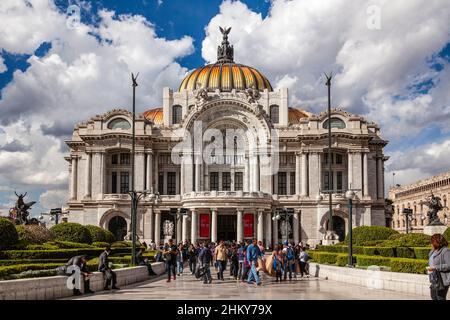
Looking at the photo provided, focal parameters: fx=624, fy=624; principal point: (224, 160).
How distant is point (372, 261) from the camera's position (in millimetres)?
32000

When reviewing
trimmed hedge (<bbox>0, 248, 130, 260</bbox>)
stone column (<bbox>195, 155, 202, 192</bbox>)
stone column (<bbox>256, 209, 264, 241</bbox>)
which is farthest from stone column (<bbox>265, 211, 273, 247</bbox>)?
trimmed hedge (<bbox>0, 248, 130, 260</bbox>)

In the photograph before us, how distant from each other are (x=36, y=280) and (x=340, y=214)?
62.3 m

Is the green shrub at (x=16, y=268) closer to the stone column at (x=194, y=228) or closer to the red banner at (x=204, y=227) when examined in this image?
the stone column at (x=194, y=228)

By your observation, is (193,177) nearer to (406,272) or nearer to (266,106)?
(266,106)

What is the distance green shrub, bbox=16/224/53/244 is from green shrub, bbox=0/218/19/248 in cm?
370

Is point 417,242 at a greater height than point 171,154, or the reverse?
point 171,154

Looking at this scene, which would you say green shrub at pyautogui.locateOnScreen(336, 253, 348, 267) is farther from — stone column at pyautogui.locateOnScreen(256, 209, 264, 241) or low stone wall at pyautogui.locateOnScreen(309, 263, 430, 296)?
stone column at pyautogui.locateOnScreen(256, 209, 264, 241)

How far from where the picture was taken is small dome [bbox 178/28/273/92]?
9275cm

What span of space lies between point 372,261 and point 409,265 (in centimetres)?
495

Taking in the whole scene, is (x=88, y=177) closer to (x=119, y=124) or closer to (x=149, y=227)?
(x=119, y=124)

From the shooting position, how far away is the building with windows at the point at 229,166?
262ft

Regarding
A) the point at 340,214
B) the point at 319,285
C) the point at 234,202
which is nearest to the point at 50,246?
the point at 319,285

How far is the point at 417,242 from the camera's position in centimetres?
4172

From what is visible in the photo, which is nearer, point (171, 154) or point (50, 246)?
point (50, 246)
